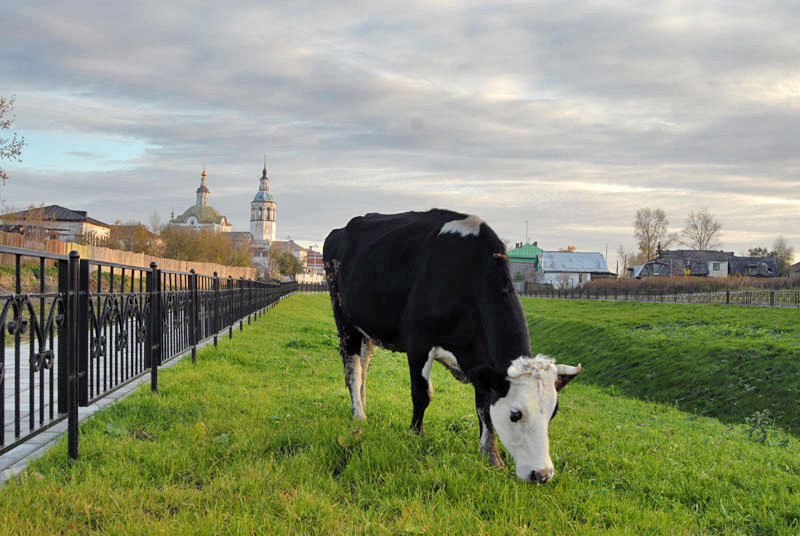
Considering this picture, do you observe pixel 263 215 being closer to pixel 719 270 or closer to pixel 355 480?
pixel 719 270

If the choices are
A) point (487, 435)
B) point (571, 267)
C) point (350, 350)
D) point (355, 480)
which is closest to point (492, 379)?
point (487, 435)

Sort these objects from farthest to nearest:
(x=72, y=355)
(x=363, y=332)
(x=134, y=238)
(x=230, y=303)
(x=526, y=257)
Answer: (x=526, y=257) < (x=134, y=238) < (x=230, y=303) < (x=363, y=332) < (x=72, y=355)

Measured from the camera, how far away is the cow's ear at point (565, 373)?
→ 419 cm

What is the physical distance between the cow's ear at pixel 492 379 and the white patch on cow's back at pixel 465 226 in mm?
1324

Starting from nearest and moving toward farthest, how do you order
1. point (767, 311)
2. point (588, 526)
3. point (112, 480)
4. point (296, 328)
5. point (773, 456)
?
point (588, 526) → point (112, 480) → point (773, 456) → point (296, 328) → point (767, 311)

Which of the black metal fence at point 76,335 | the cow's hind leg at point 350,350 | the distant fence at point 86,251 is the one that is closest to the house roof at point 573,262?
the distant fence at point 86,251

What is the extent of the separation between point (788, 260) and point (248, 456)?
104812 mm

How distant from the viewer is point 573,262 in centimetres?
Answer: 10069

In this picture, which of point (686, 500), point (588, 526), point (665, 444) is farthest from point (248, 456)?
point (665, 444)

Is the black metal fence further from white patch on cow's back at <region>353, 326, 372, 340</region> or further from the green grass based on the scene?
white patch on cow's back at <region>353, 326, 372, 340</region>

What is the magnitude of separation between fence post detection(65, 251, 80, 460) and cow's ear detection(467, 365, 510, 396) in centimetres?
287

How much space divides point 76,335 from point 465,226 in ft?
10.2

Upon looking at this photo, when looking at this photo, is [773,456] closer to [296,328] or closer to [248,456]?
[248,456]

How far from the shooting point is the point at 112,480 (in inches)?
161
